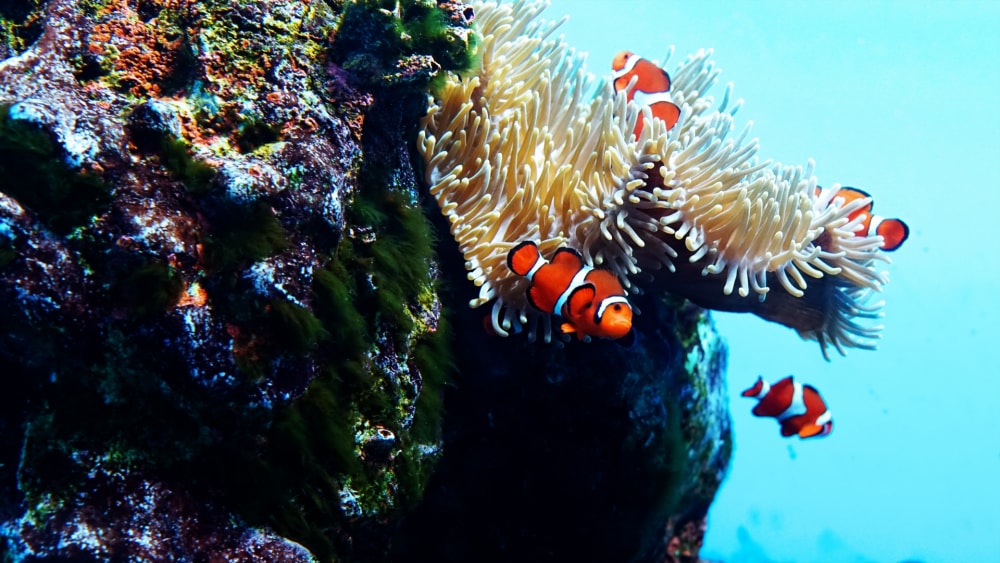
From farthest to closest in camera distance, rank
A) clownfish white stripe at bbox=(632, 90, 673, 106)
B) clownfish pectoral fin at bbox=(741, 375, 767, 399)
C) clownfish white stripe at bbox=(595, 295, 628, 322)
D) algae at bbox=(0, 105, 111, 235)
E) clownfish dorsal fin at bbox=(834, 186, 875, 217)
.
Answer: clownfish pectoral fin at bbox=(741, 375, 767, 399)
clownfish white stripe at bbox=(632, 90, 673, 106)
clownfish dorsal fin at bbox=(834, 186, 875, 217)
clownfish white stripe at bbox=(595, 295, 628, 322)
algae at bbox=(0, 105, 111, 235)

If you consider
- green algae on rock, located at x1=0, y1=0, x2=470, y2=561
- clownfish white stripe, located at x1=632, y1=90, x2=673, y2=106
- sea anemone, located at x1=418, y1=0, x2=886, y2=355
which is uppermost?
clownfish white stripe, located at x1=632, y1=90, x2=673, y2=106

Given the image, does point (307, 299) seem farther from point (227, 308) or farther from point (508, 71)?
point (508, 71)

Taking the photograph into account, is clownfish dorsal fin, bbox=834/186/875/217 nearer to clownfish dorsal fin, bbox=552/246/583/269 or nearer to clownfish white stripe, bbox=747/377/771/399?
clownfish white stripe, bbox=747/377/771/399

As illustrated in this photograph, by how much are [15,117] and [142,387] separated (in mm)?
659

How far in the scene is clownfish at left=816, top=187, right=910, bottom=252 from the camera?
2.62 m

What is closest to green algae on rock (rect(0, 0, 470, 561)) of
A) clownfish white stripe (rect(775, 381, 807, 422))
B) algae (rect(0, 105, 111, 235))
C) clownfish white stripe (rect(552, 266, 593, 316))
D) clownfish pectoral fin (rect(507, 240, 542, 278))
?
algae (rect(0, 105, 111, 235))

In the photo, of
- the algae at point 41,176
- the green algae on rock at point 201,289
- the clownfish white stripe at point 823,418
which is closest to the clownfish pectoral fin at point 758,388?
the clownfish white stripe at point 823,418

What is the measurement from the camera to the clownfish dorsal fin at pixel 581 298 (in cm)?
195

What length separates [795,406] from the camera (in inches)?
140

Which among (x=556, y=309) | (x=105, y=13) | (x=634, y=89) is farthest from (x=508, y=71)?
(x=105, y=13)

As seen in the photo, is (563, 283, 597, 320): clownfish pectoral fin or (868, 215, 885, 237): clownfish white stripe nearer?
(563, 283, 597, 320): clownfish pectoral fin

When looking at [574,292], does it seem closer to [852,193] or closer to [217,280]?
[217,280]

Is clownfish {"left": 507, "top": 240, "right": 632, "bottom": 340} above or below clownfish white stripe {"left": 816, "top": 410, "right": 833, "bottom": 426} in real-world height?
below

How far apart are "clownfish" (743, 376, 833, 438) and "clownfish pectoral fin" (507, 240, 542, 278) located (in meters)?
2.17
